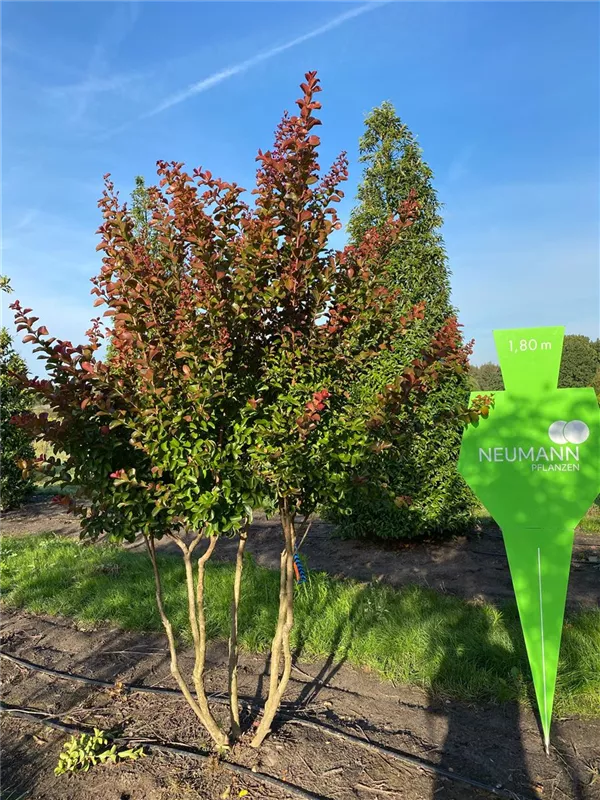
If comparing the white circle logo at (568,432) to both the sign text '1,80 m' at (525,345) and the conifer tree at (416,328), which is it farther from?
the conifer tree at (416,328)

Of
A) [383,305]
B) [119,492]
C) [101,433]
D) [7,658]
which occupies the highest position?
[383,305]

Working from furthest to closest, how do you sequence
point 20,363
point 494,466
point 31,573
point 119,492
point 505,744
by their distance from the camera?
point 20,363, point 31,573, point 494,466, point 505,744, point 119,492

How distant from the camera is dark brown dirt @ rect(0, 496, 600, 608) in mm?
5359

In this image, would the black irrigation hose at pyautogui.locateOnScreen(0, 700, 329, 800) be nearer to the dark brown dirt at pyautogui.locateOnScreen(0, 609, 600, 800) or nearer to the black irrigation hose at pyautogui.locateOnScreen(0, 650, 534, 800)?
the dark brown dirt at pyautogui.locateOnScreen(0, 609, 600, 800)

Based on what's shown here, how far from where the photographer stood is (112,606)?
5.00m

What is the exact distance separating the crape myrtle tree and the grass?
1.61m

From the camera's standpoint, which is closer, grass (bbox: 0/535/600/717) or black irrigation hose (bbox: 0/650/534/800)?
black irrigation hose (bbox: 0/650/534/800)

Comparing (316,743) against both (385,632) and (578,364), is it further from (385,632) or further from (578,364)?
(578,364)

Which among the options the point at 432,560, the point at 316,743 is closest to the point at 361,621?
the point at 316,743

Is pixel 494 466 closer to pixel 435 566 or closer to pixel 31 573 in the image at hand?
pixel 435 566

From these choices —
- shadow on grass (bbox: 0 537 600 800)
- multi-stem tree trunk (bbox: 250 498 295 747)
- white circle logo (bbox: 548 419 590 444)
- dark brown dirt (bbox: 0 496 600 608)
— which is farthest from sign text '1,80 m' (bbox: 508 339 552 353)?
dark brown dirt (bbox: 0 496 600 608)

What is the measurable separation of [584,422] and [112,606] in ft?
13.5

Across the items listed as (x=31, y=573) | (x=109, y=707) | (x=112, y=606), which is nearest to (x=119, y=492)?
(x=109, y=707)

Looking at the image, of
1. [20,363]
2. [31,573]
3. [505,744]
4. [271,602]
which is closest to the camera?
[505,744]
